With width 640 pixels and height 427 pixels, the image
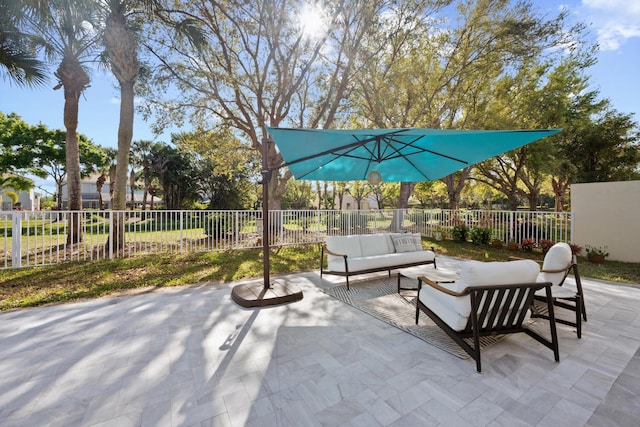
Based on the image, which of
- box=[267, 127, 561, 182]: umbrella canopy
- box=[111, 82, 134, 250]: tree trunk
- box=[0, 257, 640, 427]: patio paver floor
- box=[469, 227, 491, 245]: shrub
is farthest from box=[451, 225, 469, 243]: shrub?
box=[111, 82, 134, 250]: tree trunk

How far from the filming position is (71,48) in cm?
759

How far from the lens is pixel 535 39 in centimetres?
986

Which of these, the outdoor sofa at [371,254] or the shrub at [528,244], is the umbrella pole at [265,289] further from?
the shrub at [528,244]

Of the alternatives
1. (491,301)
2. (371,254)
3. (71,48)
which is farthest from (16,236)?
(491,301)

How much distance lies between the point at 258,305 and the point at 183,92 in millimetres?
10138

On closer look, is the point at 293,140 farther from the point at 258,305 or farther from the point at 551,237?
the point at 551,237

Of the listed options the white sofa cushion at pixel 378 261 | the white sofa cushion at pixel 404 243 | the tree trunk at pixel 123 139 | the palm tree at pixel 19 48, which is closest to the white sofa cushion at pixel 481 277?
the white sofa cushion at pixel 378 261

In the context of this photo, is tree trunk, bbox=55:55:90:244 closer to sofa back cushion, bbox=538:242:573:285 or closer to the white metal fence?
the white metal fence

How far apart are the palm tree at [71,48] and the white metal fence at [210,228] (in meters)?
0.67

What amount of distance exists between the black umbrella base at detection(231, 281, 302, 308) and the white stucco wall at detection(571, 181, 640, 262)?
338 inches

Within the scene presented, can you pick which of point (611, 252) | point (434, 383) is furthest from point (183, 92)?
point (611, 252)

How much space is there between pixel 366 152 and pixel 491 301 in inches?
141

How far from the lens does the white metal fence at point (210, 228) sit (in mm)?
Answer: 6129

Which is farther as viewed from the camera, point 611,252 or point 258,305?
point 611,252
